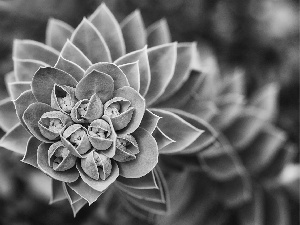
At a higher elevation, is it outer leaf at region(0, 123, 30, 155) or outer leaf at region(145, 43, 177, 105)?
outer leaf at region(145, 43, 177, 105)

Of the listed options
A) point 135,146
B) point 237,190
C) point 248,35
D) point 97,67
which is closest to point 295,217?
point 237,190

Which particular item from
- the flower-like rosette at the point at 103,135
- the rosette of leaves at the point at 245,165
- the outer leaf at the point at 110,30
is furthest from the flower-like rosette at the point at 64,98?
the rosette of leaves at the point at 245,165

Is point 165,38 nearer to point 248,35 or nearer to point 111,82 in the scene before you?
point 111,82

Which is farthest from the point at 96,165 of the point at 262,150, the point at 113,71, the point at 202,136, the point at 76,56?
the point at 262,150

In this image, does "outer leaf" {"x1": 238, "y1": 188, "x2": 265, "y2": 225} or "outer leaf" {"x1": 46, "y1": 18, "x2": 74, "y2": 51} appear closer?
"outer leaf" {"x1": 46, "y1": 18, "x2": 74, "y2": 51}

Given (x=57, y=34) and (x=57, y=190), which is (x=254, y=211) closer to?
(x=57, y=190)

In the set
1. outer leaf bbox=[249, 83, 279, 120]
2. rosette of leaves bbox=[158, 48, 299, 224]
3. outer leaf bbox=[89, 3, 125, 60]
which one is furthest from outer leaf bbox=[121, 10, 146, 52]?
outer leaf bbox=[249, 83, 279, 120]

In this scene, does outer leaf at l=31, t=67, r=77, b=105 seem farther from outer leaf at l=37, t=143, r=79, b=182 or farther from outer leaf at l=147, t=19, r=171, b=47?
outer leaf at l=147, t=19, r=171, b=47
